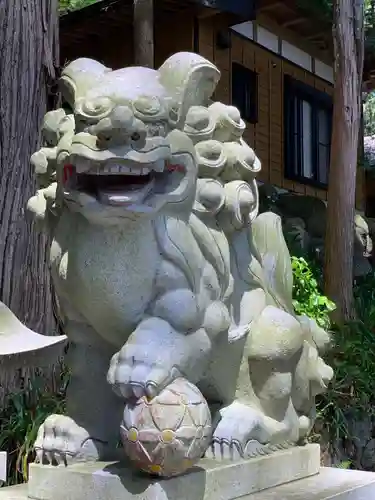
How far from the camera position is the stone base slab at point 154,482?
72.7 inches

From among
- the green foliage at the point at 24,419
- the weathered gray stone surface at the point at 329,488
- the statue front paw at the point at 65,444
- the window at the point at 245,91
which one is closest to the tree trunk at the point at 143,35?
the green foliage at the point at 24,419

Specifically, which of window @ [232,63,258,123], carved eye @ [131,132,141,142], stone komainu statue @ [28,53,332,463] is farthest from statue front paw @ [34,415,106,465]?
window @ [232,63,258,123]

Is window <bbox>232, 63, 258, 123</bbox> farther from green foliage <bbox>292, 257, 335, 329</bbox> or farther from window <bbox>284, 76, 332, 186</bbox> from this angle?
green foliage <bbox>292, 257, 335, 329</bbox>

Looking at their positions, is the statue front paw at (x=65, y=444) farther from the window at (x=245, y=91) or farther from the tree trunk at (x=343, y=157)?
the window at (x=245, y=91)

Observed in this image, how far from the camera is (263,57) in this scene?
10.0 meters

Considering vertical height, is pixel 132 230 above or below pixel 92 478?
above

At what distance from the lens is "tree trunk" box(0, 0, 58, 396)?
4410 millimetres

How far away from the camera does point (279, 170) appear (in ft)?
33.6

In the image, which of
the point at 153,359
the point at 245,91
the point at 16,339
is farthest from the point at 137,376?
the point at 245,91

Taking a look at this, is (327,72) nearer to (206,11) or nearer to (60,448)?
(206,11)

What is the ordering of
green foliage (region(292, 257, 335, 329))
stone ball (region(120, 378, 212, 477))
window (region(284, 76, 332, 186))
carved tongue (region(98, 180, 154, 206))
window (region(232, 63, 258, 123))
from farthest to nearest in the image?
A: 1. window (region(284, 76, 332, 186))
2. window (region(232, 63, 258, 123))
3. green foliage (region(292, 257, 335, 329))
4. carved tongue (region(98, 180, 154, 206))
5. stone ball (region(120, 378, 212, 477))

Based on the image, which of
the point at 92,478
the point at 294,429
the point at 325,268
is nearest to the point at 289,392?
the point at 294,429

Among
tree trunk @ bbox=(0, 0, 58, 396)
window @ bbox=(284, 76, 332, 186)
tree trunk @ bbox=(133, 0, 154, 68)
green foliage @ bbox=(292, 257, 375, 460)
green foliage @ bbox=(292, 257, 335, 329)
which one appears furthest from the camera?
window @ bbox=(284, 76, 332, 186)

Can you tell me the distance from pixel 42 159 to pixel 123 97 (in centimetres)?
38
